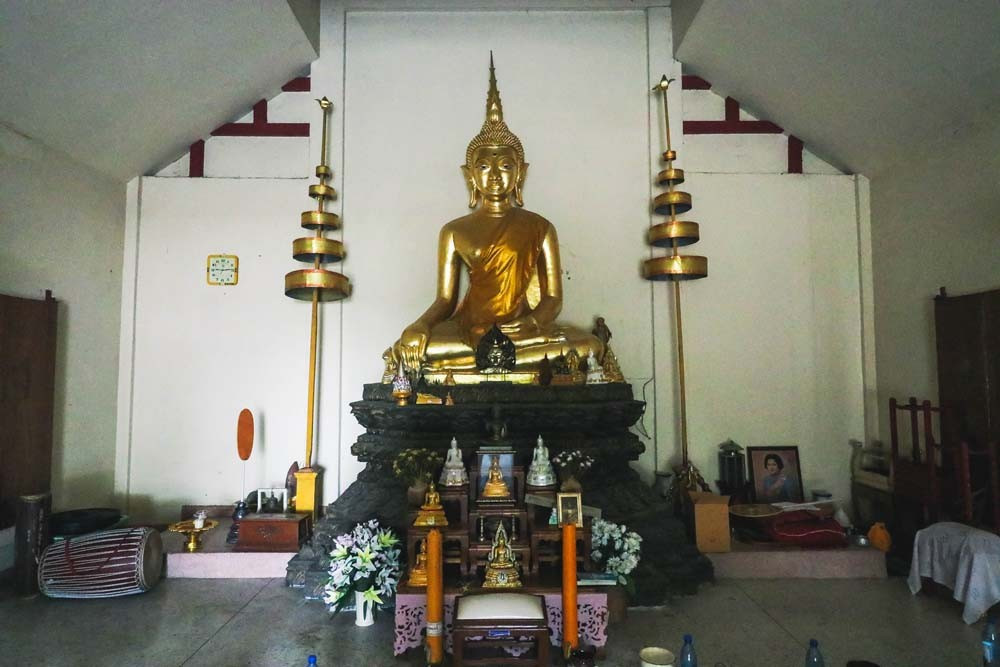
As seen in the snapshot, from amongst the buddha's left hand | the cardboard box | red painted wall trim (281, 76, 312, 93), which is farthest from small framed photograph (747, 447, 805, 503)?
red painted wall trim (281, 76, 312, 93)

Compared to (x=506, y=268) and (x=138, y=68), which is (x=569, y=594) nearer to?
(x=506, y=268)

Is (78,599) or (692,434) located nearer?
(78,599)

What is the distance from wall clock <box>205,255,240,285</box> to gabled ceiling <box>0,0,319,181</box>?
105cm

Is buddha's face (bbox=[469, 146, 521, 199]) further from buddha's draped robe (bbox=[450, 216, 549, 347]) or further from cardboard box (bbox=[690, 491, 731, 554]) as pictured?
cardboard box (bbox=[690, 491, 731, 554])

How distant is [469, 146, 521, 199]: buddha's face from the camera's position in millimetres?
5328

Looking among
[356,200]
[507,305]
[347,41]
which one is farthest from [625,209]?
[347,41]

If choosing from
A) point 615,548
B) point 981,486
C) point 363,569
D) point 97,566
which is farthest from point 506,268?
point 981,486

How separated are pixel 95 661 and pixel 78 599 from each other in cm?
106

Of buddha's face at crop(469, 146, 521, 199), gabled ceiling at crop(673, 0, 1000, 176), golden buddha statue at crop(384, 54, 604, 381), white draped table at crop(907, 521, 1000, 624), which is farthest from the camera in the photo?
buddha's face at crop(469, 146, 521, 199)

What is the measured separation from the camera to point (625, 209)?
558 centimetres

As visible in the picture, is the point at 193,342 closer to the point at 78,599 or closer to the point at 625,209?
the point at 78,599

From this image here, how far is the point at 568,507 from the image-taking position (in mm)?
3172

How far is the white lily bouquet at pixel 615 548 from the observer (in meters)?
3.50

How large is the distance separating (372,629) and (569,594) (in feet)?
4.06
